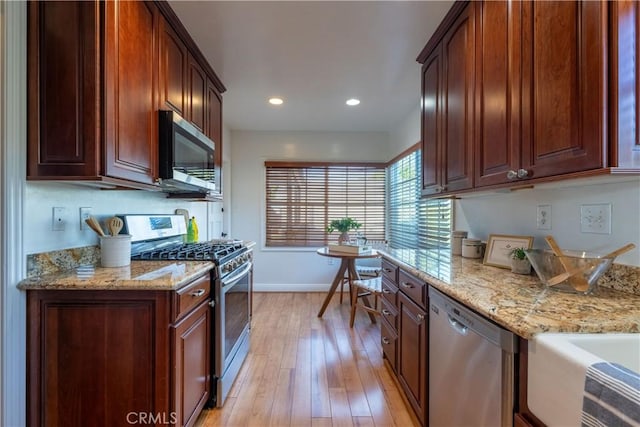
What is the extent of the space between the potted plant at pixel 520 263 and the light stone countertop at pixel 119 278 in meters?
1.64

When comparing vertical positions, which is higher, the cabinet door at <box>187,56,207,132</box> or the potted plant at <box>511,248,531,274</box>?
the cabinet door at <box>187,56,207,132</box>

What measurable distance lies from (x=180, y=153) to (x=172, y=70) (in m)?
0.54

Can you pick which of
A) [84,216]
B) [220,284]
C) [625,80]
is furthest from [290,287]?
[625,80]

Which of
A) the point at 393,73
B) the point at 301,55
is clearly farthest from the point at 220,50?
the point at 393,73

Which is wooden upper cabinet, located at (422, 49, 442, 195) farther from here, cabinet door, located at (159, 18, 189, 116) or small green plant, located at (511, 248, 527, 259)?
cabinet door, located at (159, 18, 189, 116)

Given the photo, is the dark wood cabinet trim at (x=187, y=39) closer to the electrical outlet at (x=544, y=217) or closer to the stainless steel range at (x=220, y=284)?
the stainless steel range at (x=220, y=284)

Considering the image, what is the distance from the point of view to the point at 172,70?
1.96 m

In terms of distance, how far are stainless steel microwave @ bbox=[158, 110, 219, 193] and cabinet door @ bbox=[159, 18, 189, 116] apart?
4.9 inches

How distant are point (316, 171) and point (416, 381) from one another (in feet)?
11.1

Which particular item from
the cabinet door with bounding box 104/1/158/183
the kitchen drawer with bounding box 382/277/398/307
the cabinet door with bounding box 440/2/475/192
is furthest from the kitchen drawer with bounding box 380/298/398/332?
the cabinet door with bounding box 104/1/158/183

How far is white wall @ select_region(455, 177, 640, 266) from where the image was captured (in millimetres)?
1169

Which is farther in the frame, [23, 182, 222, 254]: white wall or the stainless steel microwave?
the stainless steel microwave

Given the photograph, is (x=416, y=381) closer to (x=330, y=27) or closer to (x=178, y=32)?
(x=330, y=27)

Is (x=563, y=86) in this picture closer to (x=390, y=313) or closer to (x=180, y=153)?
(x=390, y=313)
